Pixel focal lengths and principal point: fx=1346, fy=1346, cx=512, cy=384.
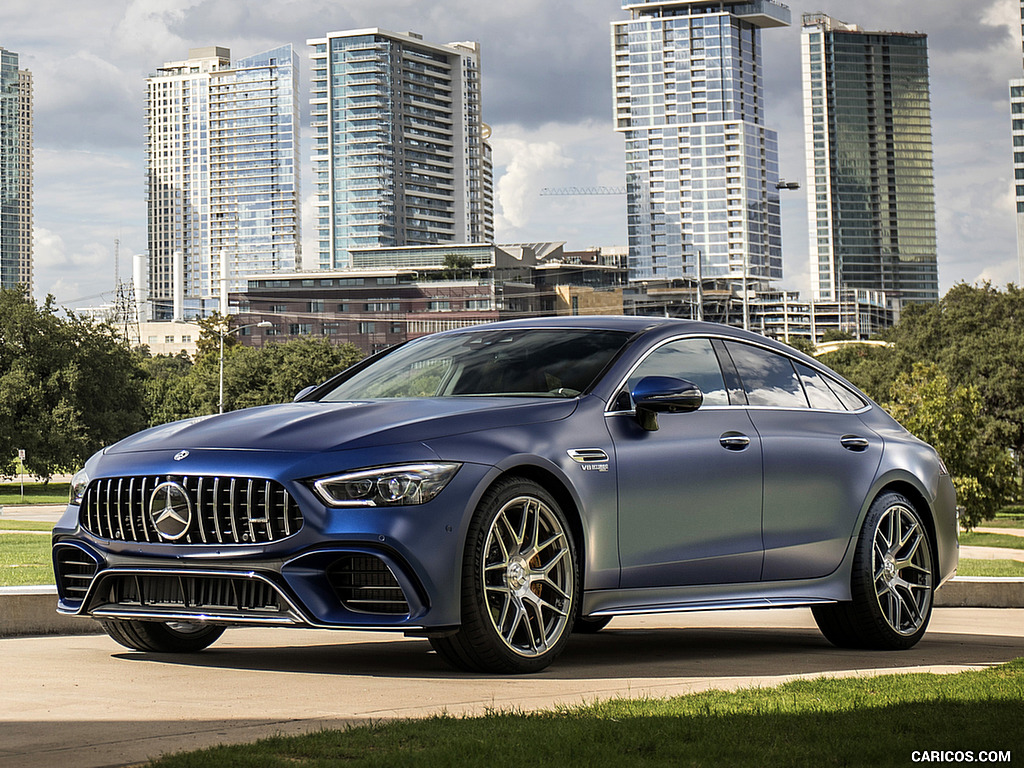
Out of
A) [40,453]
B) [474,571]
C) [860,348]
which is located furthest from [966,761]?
[860,348]

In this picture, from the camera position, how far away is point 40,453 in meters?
66.6

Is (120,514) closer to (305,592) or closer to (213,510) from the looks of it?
(213,510)

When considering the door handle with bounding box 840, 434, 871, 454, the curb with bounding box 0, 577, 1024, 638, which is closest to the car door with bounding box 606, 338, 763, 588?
the door handle with bounding box 840, 434, 871, 454

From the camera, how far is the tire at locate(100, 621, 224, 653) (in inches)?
264

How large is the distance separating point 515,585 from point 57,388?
67.2m

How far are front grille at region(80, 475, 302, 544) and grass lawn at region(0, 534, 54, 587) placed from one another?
379cm

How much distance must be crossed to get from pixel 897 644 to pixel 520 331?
2.84 metres

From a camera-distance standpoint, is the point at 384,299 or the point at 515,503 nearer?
the point at 515,503

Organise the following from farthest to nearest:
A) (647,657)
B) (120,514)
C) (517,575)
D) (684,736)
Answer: (647,657) < (120,514) < (517,575) < (684,736)

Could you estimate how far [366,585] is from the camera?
5461 millimetres

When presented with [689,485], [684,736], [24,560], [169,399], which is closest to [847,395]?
[689,485]

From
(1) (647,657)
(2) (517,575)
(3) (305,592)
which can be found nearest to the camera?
(3) (305,592)

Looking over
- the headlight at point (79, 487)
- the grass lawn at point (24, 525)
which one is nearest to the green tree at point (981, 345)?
the grass lawn at point (24, 525)

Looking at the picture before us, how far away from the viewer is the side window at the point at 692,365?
22.7 ft
